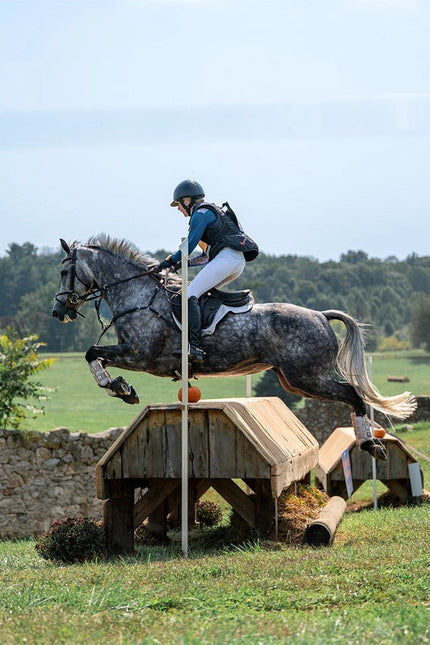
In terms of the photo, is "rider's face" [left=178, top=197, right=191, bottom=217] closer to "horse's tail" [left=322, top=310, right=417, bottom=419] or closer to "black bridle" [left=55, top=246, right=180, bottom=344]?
"black bridle" [left=55, top=246, right=180, bottom=344]

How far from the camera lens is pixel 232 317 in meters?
9.57

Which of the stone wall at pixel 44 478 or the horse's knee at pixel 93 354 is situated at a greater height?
the horse's knee at pixel 93 354

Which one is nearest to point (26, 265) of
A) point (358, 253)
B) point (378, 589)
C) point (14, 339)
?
point (358, 253)

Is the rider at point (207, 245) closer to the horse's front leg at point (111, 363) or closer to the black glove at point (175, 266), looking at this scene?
the black glove at point (175, 266)

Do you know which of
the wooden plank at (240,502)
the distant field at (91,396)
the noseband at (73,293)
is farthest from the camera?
the distant field at (91,396)

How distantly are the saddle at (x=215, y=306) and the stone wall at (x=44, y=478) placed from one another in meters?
10.1

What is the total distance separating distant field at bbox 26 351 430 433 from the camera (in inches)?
1401

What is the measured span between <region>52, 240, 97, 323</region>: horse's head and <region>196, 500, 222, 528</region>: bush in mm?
4325

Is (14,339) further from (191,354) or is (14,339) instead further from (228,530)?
(191,354)

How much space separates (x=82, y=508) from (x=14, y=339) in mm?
3998

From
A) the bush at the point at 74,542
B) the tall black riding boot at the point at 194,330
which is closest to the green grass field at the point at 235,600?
the bush at the point at 74,542

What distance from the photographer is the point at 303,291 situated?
92.8 meters

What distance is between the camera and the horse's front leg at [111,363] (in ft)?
30.4

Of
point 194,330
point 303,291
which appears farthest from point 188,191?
point 303,291
